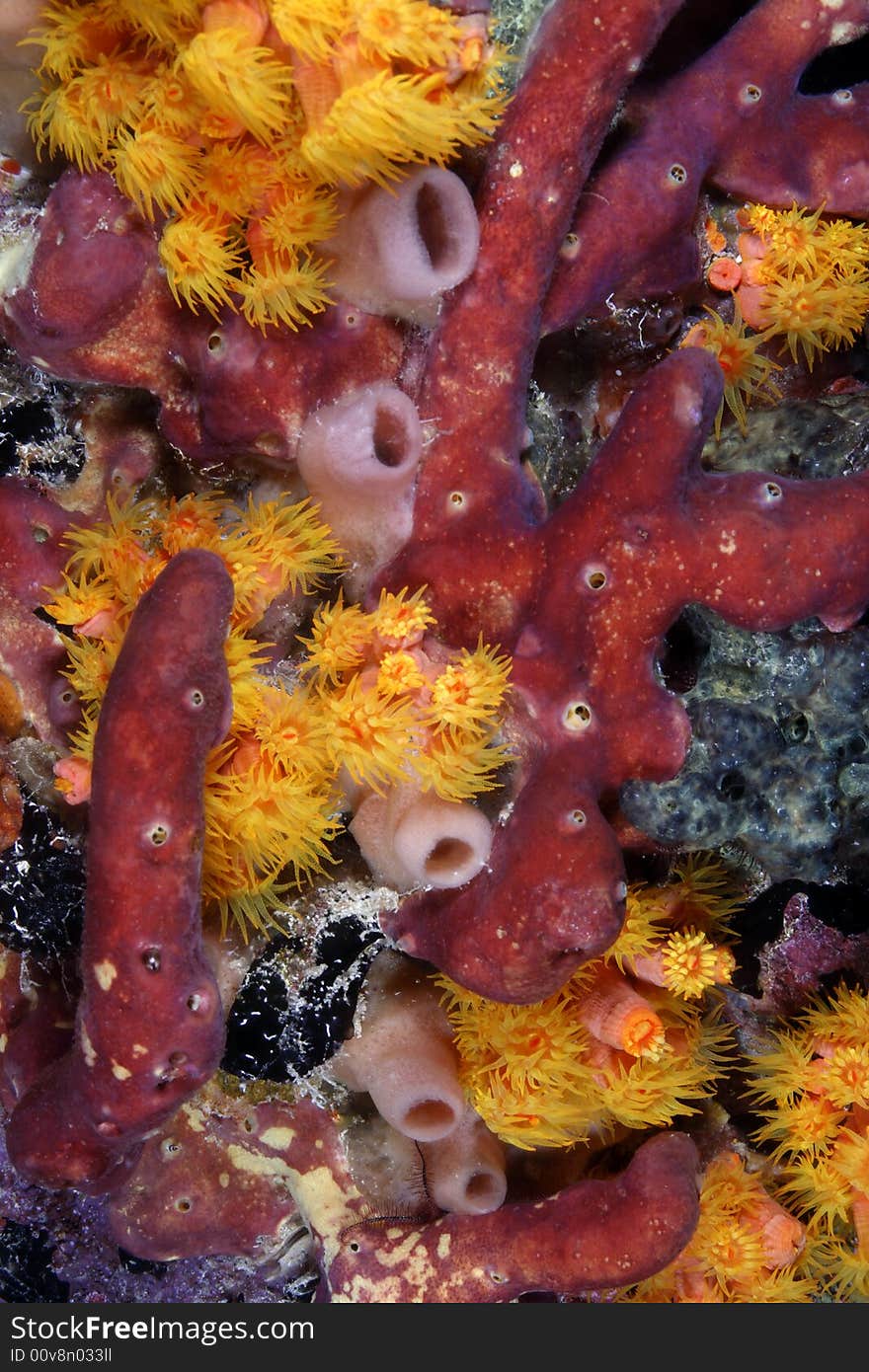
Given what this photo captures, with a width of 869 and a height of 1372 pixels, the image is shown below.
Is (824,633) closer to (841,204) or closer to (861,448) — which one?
(861,448)

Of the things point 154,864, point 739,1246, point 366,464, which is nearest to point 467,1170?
point 739,1246

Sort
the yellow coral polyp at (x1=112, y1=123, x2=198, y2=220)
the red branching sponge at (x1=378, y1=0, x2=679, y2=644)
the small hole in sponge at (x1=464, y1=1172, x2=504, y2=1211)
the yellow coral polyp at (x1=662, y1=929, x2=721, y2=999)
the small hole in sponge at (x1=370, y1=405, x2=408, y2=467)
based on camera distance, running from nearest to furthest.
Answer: the yellow coral polyp at (x1=112, y1=123, x2=198, y2=220) → the red branching sponge at (x1=378, y1=0, x2=679, y2=644) → the small hole in sponge at (x1=370, y1=405, x2=408, y2=467) → the yellow coral polyp at (x1=662, y1=929, x2=721, y2=999) → the small hole in sponge at (x1=464, y1=1172, x2=504, y2=1211)

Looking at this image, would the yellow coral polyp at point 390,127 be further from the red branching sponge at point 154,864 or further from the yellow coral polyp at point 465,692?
the yellow coral polyp at point 465,692

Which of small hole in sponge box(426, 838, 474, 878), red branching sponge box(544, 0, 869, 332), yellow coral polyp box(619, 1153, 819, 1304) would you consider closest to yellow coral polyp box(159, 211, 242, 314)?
red branching sponge box(544, 0, 869, 332)

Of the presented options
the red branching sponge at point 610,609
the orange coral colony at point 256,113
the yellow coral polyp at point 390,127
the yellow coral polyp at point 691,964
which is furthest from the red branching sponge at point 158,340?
the yellow coral polyp at point 691,964

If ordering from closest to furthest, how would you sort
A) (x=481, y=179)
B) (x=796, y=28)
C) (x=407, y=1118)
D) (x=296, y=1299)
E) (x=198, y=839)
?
1. (x=198, y=839)
2. (x=481, y=179)
3. (x=796, y=28)
4. (x=407, y=1118)
5. (x=296, y=1299)

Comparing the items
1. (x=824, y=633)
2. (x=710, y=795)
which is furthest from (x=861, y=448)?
(x=710, y=795)

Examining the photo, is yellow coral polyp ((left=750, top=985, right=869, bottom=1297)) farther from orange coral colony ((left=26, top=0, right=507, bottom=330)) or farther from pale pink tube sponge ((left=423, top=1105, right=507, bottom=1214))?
orange coral colony ((left=26, top=0, right=507, bottom=330))
